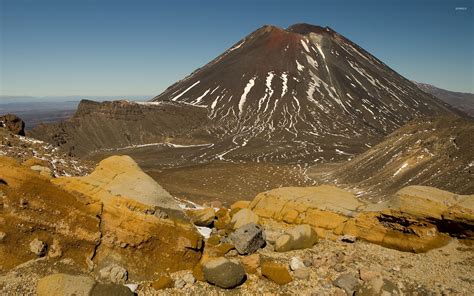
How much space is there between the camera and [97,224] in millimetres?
15531

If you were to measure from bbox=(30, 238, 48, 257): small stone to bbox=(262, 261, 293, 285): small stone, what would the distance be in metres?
9.16

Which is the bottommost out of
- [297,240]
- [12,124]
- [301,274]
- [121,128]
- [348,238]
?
[121,128]

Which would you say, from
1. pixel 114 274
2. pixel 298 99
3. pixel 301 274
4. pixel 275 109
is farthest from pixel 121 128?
pixel 301 274

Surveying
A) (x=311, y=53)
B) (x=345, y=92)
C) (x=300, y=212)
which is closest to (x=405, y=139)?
(x=300, y=212)

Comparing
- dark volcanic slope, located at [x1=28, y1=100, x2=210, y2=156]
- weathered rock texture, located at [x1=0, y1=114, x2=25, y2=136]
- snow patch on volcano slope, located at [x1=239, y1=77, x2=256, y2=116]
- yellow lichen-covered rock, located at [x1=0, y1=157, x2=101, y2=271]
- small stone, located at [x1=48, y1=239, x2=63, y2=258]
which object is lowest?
dark volcanic slope, located at [x1=28, y1=100, x2=210, y2=156]

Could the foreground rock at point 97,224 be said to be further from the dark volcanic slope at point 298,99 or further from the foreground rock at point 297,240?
the dark volcanic slope at point 298,99

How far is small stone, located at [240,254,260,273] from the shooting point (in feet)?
54.4

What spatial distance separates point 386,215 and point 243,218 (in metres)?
7.95

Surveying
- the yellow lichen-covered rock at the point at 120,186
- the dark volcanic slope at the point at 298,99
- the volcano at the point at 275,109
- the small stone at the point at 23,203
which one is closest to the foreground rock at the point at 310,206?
the yellow lichen-covered rock at the point at 120,186

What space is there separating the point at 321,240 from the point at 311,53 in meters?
173

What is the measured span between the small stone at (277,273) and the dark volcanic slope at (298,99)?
70.6 m

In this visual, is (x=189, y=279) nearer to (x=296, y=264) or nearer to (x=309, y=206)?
(x=296, y=264)

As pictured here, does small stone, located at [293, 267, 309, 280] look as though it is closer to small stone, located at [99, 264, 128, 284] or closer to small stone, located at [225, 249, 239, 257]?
small stone, located at [225, 249, 239, 257]

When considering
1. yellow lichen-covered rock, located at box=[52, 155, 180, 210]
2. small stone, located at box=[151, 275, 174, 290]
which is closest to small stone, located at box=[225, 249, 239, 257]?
yellow lichen-covered rock, located at box=[52, 155, 180, 210]
